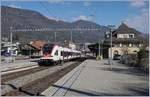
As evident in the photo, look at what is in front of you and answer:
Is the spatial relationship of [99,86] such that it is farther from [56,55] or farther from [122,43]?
[122,43]

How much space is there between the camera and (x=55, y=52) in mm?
52406

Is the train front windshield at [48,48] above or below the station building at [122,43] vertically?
below

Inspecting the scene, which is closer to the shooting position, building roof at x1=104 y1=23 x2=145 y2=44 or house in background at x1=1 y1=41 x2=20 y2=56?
house in background at x1=1 y1=41 x2=20 y2=56

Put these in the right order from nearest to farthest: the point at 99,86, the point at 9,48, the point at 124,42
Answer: the point at 99,86
the point at 9,48
the point at 124,42

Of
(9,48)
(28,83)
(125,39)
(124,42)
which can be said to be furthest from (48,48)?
(125,39)

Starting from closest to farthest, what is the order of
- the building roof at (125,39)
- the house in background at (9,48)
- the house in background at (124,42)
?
the house in background at (9,48) < the house in background at (124,42) < the building roof at (125,39)

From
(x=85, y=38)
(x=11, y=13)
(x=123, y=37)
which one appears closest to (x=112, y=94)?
(x=123, y=37)

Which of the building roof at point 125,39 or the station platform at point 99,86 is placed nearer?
the station platform at point 99,86

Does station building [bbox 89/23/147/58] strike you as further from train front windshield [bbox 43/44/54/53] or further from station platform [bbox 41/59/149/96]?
station platform [bbox 41/59/149/96]

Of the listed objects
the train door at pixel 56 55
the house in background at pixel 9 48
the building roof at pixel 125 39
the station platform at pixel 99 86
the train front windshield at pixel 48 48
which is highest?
the building roof at pixel 125 39

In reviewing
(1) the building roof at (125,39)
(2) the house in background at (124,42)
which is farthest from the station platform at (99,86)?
(1) the building roof at (125,39)

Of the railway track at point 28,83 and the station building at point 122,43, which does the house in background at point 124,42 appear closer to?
the station building at point 122,43

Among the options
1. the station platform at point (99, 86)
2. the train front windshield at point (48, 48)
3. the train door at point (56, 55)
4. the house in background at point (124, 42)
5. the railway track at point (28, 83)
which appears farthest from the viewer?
the house in background at point (124, 42)

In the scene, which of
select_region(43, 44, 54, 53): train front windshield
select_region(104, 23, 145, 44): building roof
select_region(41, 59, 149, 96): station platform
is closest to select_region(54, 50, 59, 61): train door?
select_region(43, 44, 54, 53): train front windshield
